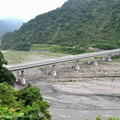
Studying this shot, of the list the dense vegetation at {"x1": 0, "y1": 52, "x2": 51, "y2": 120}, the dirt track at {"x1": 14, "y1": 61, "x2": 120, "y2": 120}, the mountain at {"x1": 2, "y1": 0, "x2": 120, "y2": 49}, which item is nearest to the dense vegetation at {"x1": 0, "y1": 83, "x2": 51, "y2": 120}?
the dense vegetation at {"x1": 0, "y1": 52, "x2": 51, "y2": 120}

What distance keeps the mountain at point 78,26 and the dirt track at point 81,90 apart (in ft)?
96.8

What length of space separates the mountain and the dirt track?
29520 mm

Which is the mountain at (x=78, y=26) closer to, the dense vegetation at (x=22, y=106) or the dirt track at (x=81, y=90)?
the dirt track at (x=81, y=90)

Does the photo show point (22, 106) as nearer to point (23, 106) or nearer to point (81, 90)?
point (23, 106)

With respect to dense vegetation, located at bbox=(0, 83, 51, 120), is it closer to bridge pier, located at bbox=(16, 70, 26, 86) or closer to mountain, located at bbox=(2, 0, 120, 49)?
bridge pier, located at bbox=(16, 70, 26, 86)

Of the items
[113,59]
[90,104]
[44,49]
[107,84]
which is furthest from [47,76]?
[44,49]

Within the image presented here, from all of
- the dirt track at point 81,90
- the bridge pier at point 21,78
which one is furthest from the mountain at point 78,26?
the bridge pier at point 21,78

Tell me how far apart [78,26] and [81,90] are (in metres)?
63.4

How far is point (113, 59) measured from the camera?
5875cm

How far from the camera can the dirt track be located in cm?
2212

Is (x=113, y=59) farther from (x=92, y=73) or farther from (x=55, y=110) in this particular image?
(x=55, y=110)

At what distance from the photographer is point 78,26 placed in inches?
3519

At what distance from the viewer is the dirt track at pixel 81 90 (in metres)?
22.1

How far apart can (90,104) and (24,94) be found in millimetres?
10483
